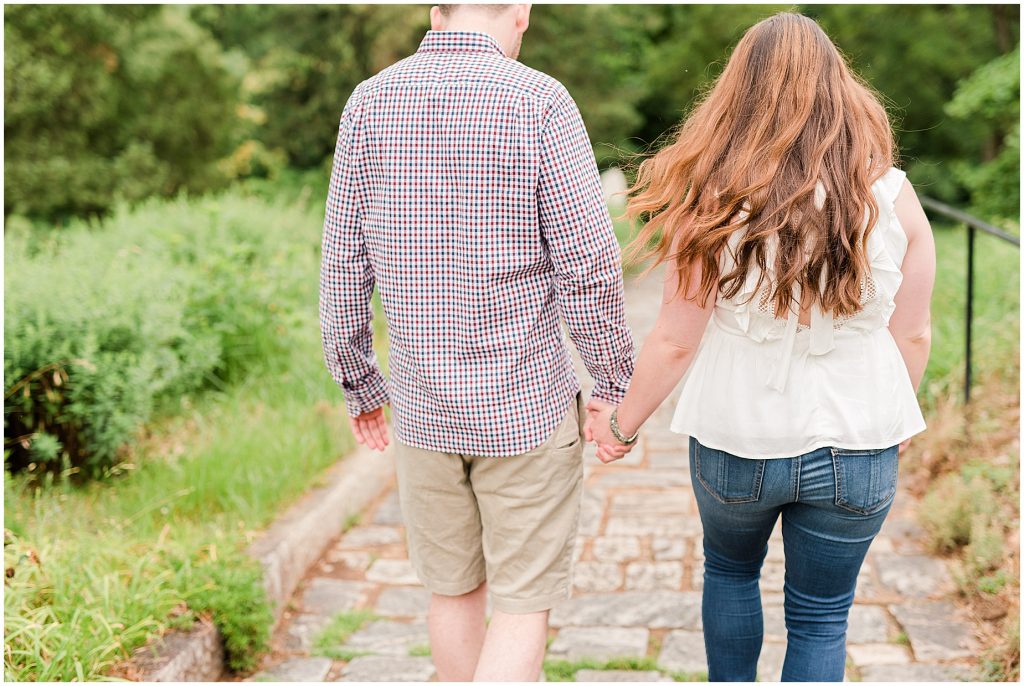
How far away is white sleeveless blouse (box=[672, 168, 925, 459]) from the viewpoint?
2057 millimetres

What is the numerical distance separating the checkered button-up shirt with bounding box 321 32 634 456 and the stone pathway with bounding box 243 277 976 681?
120cm

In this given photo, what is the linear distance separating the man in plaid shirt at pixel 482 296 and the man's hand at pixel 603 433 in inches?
1.0

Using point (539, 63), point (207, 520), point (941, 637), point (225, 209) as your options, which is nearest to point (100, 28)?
point (225, 209)

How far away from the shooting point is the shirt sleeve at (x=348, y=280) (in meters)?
2.26

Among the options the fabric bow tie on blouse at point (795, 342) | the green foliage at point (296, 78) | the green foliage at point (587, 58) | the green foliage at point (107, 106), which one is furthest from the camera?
the green foliage at point (587, 58)

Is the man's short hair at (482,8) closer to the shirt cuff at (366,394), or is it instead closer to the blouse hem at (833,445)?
the shirt cuff at (366,394)

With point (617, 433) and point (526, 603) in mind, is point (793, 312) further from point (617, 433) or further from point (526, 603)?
point (526, 603)

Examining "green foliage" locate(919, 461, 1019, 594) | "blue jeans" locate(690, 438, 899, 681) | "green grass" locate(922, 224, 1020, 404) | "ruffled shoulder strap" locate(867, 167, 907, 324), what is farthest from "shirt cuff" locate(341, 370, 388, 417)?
"green grass" locate(922, 224, 1020, 404)

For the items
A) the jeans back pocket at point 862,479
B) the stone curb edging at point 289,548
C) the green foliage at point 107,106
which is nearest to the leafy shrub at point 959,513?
the jeans back pocket at point 862,479

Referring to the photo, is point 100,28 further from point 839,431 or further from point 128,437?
point 839,431

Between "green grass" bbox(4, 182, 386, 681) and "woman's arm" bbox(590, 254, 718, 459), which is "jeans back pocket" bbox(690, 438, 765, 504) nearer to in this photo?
"woman's arm" bbox(590, 254, 718, 459)

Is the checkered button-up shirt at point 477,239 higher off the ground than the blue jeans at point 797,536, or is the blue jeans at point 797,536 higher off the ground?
the checkered button-up shirt at point 477,239

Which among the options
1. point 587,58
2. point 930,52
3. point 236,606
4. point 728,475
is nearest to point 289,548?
point 236,606

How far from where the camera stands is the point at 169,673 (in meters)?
2.77
